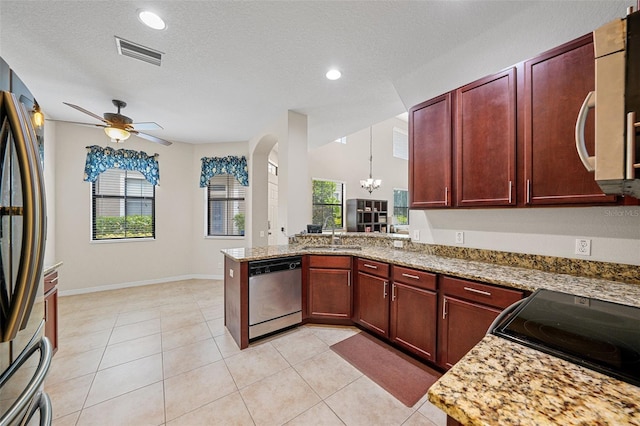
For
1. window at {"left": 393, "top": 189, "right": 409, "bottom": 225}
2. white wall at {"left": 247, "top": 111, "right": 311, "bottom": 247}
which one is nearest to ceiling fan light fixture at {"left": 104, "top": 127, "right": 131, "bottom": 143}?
white wall at {"left": 247, "top": 111, "right": 311, "bottom": 247}

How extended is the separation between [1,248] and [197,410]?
1543mm

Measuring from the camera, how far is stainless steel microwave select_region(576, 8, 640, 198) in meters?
0.59

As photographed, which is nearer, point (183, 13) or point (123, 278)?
point (183, 13)

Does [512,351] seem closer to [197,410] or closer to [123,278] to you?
[197,410]

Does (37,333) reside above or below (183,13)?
below

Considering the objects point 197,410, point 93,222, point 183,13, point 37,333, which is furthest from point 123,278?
point 183,13

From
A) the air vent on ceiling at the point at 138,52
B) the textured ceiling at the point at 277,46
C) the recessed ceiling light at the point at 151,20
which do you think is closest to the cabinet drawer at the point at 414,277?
the textured ceiling at the point at 277,46

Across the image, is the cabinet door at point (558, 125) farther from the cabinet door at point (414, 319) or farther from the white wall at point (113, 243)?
the white wall at point (113, 243)

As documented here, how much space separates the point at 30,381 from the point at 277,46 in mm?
2498

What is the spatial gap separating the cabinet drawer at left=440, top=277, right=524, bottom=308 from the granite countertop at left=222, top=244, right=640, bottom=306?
4 centimetres

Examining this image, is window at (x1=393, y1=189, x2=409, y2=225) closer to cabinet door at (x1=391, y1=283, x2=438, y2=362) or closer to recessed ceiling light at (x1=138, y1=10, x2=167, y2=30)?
cabinet door at (x1=391, y1=283, x2=438, y2=362)

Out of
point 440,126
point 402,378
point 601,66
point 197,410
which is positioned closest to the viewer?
point 601,66

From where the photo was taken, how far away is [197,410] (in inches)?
67.1

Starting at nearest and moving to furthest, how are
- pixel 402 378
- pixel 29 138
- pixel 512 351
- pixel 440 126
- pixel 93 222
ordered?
pixel 512 351, pixel 29 138, pixel 402 378, pixel 440 126, pixel 93 222
